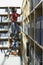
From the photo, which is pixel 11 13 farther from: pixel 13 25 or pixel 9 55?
pixel 9 55

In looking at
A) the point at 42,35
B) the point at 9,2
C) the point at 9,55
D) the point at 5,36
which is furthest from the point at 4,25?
the point at 42,35

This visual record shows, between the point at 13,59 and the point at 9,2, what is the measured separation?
2.01 m

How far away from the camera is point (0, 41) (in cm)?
611

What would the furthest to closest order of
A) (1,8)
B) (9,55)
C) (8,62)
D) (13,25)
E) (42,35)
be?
(1,8) → (13,25) → (9,55) → (8,62) → (42,35)

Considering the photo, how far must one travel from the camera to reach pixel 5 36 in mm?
6055

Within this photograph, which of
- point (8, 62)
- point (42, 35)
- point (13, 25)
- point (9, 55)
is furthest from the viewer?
point (13, 25)

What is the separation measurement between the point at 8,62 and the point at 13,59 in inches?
7.0

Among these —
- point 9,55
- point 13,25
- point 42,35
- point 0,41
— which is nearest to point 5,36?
point 0,41

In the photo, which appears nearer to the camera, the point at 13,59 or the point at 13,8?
the point at 13,59

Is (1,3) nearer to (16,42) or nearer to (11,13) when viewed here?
(11,13)

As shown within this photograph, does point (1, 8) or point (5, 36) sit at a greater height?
point (1, 8)

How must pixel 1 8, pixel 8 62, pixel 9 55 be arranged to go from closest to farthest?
pixel 8 62 → pixel 9 55 → pixel 1 8

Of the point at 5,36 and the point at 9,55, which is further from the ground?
the point at 5,36

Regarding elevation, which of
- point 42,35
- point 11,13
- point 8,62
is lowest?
point 8,62
